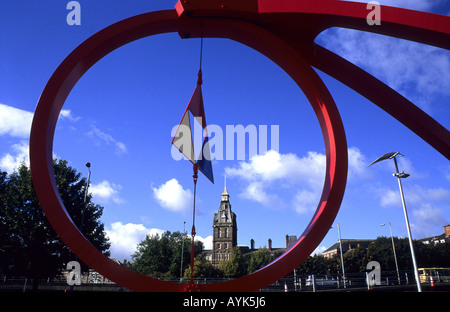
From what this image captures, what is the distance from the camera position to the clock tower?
9388cm

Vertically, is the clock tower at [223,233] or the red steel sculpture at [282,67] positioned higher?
the clock tower at [223,233]

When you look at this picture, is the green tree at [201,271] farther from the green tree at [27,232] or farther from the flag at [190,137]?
the flag at [190,137]

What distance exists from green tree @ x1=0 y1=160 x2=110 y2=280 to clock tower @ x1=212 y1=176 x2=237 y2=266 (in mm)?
73124

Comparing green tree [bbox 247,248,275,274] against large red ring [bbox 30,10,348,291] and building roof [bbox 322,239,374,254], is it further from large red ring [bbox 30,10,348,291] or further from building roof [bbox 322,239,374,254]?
large red ring [bbox 30,10,348,291]

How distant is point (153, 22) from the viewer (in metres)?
7.41

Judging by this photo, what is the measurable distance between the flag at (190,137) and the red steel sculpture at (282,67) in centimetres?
179

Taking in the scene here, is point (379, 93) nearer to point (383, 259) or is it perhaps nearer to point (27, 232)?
point (27, 232)

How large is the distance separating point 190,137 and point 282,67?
3.24m

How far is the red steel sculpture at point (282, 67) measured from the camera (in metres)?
6.15

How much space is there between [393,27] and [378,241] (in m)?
69.4

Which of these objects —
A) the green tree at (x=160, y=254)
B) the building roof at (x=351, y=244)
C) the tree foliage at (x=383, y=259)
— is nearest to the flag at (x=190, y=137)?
the tree foliage at (x=383, y=259)

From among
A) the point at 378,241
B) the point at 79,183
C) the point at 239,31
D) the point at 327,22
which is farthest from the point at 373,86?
the point at 378,241

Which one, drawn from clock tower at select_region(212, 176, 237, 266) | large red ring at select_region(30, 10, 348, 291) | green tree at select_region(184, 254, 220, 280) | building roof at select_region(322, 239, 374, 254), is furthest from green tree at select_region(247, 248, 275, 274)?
large red ring at select_region(30, 10, 348, 291)
